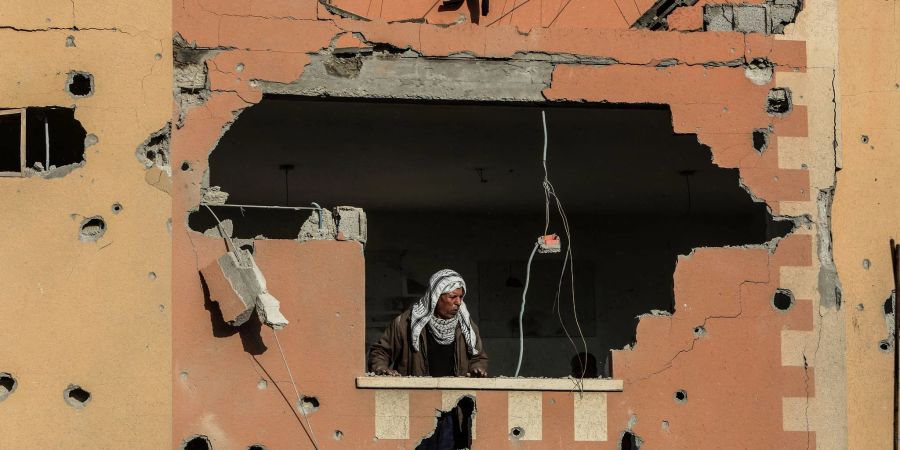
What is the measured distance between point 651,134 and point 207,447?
515 cm

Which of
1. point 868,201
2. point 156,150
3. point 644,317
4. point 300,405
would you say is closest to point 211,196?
point 156,150

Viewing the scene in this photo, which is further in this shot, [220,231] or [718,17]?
[718,17]

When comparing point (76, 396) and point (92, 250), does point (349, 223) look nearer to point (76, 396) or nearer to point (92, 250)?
point (92, 250)

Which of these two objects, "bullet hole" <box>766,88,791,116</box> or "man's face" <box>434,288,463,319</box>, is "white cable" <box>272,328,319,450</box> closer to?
"man's face" <box>434,288,463,319</box>

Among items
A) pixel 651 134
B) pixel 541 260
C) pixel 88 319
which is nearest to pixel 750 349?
pixel 651 134

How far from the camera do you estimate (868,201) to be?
38.6 ft

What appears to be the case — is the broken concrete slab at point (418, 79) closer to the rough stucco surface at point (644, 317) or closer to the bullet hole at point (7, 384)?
the rough stucco surface at point (644, 317)

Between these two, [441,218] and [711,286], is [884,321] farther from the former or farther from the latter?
[441,218]

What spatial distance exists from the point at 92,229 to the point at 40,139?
768 millimetres

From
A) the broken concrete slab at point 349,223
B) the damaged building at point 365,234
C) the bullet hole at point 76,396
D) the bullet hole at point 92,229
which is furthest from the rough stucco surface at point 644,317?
the bullet hole at point 76,396

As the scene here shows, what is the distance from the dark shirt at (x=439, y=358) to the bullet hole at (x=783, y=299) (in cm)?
245

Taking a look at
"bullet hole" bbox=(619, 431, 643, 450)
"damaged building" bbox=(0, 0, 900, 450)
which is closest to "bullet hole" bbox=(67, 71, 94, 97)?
"damaged building" bbox=(0, 0, 900, 450)

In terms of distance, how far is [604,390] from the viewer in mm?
11305

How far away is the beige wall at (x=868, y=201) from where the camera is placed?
1156 centimetres
